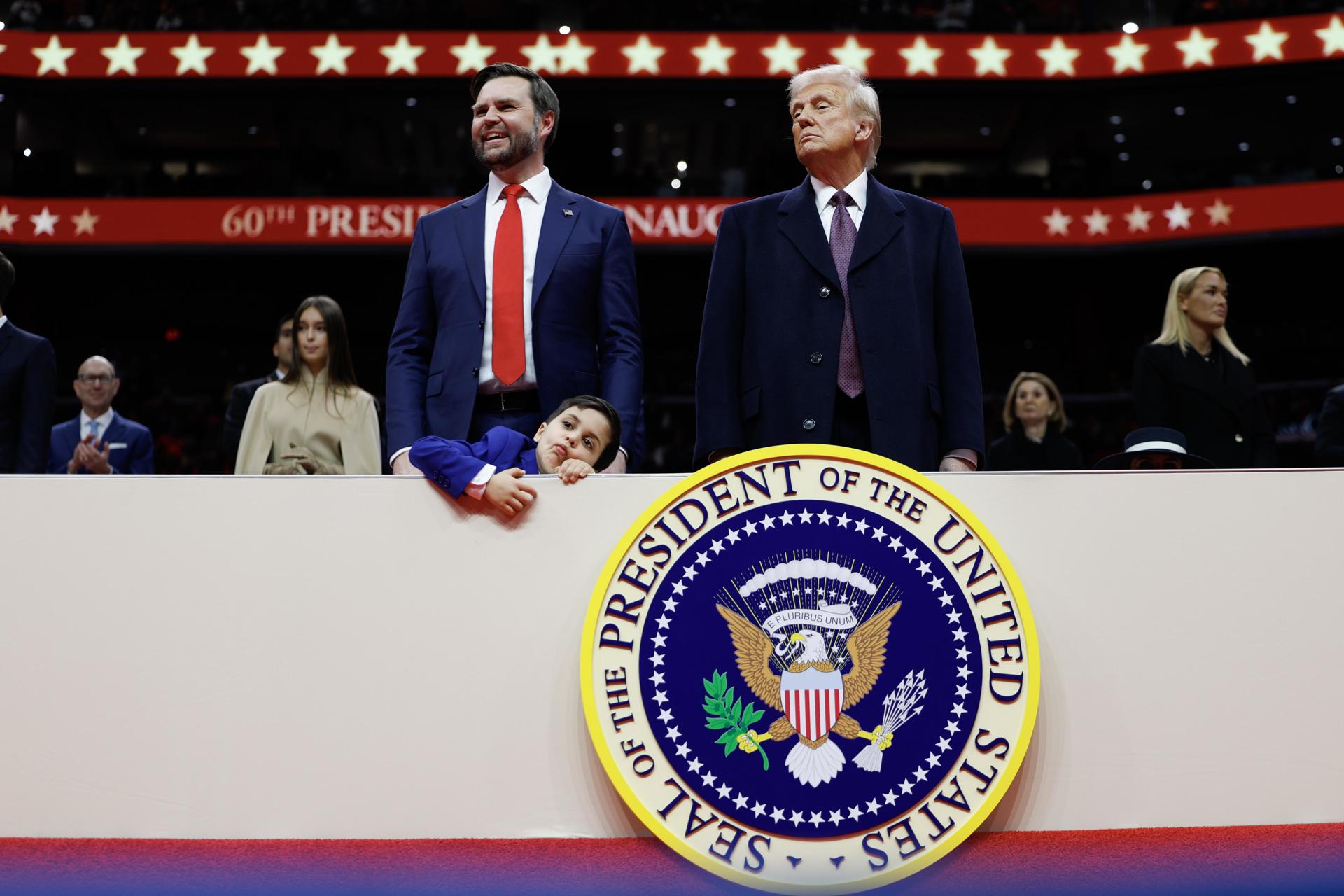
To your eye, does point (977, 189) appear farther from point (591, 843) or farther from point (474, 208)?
point (591, 843)

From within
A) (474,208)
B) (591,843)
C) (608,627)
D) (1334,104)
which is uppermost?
(1334,104)

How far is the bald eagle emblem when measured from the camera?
1572 millimetres

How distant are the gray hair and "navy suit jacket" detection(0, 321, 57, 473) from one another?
2070 mm

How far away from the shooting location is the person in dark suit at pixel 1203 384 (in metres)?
3.14

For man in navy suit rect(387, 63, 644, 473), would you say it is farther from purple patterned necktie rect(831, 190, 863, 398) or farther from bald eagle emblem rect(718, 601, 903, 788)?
bald eagle emblem rect(718, 601, 903, 788)

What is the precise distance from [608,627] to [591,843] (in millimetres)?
291

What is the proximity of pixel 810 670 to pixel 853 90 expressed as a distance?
1.11 meters

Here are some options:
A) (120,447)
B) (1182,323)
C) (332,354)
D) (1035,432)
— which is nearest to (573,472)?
(332,354)

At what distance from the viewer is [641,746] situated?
1.58m

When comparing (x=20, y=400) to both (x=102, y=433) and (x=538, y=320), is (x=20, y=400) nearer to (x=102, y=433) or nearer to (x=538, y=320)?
(x=102, y=433)

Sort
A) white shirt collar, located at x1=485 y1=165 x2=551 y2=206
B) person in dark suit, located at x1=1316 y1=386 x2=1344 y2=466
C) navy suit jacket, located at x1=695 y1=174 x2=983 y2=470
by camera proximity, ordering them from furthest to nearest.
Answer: person in dark suit, located at x1=1316 y1=386 x2=1344 y2=466, white shirt collar, located at x1=485 y1=165 x2=551 y2=206, navy suit jacket, located at x1=695 y1=174 x2=983 y2=470

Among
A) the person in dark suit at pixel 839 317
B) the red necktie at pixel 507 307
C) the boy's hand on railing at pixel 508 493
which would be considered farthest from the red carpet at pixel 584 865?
the red necktie at pixel 507 307

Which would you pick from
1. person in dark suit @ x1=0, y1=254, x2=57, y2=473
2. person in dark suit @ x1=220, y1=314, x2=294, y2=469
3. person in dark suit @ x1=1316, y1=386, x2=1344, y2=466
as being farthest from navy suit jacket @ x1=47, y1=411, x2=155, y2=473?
person in dark suit @ x1=1316, y1=386, x2=1344, y2=466

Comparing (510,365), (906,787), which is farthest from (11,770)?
(906,787)
